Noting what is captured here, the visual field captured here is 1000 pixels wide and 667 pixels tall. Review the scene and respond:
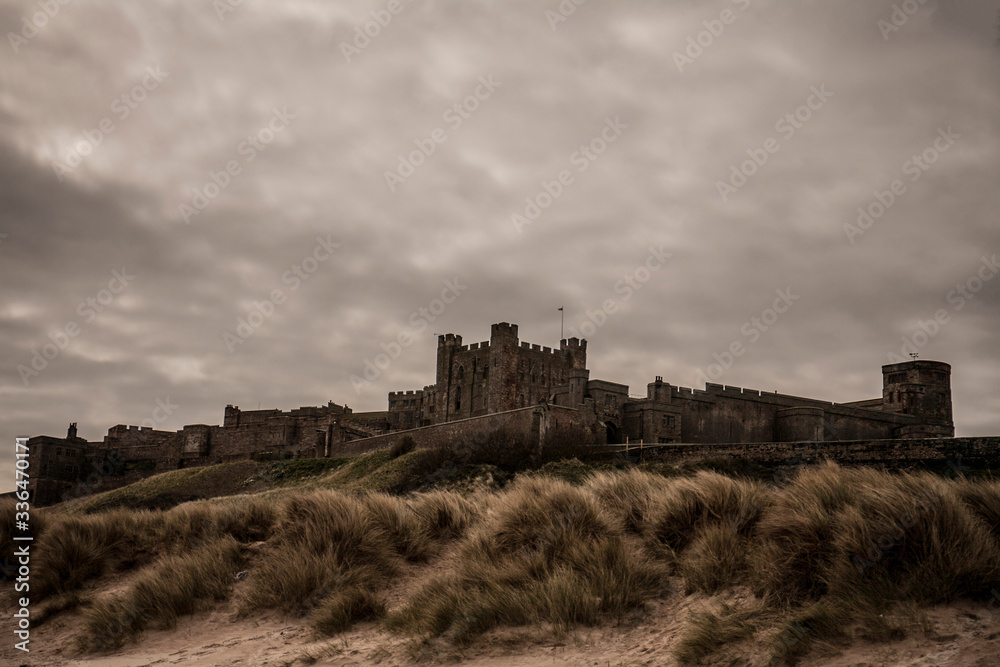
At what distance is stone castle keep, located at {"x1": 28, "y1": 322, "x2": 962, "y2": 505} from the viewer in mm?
42281

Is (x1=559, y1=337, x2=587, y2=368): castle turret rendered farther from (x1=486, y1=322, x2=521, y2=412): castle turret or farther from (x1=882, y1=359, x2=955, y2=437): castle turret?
(x1=882, y1=359, x2=955, y2=437): castle turret

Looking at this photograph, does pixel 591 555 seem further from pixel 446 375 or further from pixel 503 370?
pixel 446 375

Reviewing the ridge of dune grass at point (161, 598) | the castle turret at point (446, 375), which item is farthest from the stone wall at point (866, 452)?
the castle turret at point (446, 375)

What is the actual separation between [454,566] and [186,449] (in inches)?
2414

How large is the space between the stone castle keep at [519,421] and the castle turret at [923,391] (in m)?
0.07

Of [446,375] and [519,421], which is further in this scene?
[446,375]

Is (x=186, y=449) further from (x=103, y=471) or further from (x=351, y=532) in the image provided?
(x=351, y=532)

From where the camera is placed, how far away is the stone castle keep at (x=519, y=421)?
42.3m

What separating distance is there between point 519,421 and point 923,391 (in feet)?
110

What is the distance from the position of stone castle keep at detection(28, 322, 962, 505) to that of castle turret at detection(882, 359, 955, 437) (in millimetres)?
74

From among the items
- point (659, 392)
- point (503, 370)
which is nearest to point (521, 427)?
point (659, 392)

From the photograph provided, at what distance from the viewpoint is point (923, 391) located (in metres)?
53.6

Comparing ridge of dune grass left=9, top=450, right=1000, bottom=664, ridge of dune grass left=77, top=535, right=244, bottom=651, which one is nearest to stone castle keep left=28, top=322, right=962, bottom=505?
ridge of dune grass left=9, top=450, right=1000, bottom=664

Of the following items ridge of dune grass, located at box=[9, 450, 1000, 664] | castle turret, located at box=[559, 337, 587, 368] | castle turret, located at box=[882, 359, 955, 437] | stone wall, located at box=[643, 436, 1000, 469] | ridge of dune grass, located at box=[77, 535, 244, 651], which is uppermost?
castle turret, located at box=[559, 337, 587, 368]
